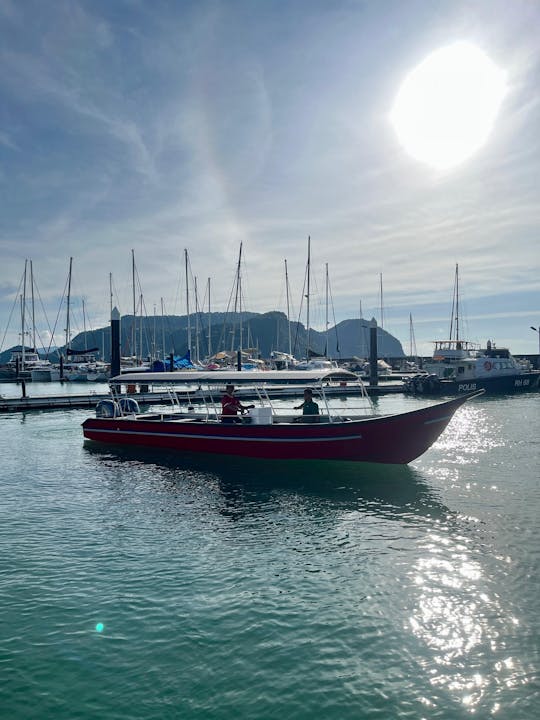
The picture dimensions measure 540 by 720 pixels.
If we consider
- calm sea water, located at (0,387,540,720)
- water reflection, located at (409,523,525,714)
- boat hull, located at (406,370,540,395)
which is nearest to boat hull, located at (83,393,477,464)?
calm sea water, located at (0,387,540,720)

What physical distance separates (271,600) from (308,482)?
8.13 metres

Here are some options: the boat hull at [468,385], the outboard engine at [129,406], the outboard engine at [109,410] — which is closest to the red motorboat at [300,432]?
the outboard engine at [109,410]

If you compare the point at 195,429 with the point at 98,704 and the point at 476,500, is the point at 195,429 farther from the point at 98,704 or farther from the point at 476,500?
the point at 98,704

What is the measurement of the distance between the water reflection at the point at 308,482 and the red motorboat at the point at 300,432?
453 mm

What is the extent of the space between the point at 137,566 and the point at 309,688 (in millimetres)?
4504

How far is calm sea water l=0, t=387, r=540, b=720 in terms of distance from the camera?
6016 millimetres

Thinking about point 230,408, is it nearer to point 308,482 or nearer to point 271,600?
point 308,482

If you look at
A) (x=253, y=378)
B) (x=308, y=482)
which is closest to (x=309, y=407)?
(x=253, y=378)

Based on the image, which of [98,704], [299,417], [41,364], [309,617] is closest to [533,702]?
[309,617]

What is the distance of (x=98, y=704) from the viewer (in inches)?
231

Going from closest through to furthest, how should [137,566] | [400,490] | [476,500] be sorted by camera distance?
[137,566]
[476,500]
[400,490]

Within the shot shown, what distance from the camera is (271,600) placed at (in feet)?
26.9

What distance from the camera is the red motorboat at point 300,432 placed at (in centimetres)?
1728

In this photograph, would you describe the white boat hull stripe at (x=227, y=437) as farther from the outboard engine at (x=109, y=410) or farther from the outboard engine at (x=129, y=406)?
the outboard engine at (x=129, y=406)
